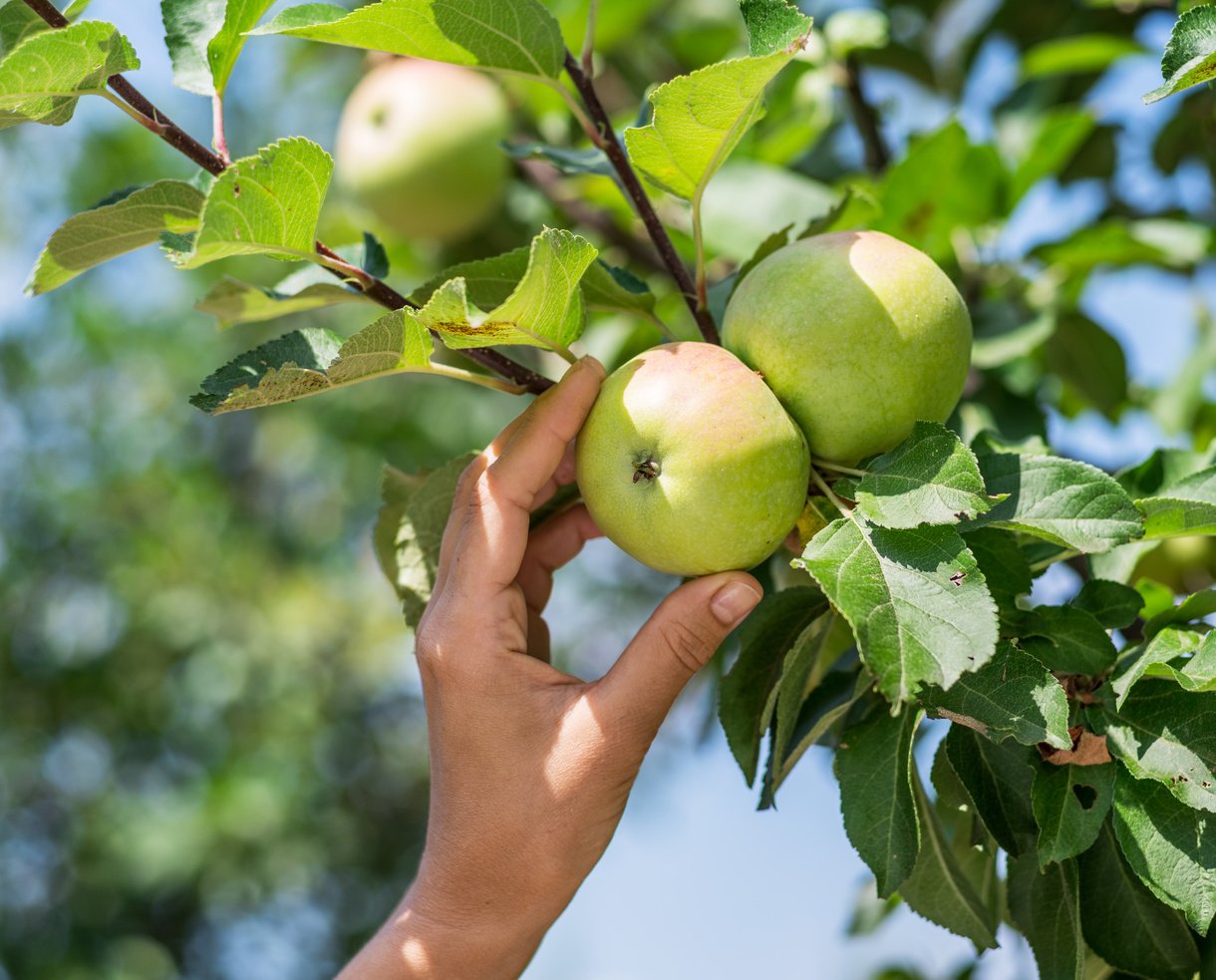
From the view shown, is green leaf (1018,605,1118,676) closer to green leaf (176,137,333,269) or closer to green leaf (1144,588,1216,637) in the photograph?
green leaf (1144,588,1216,637)

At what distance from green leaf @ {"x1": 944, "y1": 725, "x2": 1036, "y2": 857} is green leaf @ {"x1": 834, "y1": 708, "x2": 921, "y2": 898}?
0.04m

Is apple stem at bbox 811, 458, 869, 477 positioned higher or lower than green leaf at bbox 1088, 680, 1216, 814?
higher

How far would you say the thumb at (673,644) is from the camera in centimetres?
78

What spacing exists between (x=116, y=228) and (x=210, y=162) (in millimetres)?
81

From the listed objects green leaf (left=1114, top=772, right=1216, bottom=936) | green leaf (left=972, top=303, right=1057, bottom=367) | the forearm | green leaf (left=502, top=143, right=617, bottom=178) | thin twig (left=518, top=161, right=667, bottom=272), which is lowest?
the forearm

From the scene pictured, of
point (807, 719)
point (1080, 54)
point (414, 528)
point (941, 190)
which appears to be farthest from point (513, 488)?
point (1080, 54)

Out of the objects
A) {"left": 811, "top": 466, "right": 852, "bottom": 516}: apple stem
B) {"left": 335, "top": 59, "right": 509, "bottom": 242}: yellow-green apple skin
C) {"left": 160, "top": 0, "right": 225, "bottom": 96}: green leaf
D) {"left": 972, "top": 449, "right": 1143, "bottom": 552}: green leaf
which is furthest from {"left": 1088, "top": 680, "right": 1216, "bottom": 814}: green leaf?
{"left": 335, "top": 59, "right": 509, "bottom": 242}: yellow-green apple skin

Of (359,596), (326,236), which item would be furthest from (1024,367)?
(359,596)

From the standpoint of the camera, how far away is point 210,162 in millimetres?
803

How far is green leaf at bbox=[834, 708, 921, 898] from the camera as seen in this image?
745mm

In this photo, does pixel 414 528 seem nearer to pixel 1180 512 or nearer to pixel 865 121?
pixel 1180 512

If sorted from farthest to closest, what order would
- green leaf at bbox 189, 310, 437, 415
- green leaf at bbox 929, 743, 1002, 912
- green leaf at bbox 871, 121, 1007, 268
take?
green leaf at bbox 871, 121, 1007, 268
green leaf at bbox 929, 743, 1002, 912
green leaf at bbox 189, 310, 437, 415

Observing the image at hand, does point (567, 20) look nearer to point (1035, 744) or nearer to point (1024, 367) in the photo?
point (1024, 367)

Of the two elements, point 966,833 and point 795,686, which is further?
point 966,833
